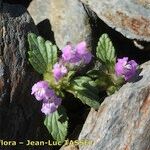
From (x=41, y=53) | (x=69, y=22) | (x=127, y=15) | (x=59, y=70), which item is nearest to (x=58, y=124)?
(x=59, y=70)

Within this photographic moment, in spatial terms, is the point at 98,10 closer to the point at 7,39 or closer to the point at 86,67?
the point at 86,67

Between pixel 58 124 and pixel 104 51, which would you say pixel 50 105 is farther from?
pixel 104 51

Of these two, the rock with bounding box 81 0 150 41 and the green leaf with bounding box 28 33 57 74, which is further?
the rock with bounding box 81 0 150 41

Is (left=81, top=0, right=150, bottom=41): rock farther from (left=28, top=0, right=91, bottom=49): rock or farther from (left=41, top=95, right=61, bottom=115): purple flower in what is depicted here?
(left=41, top=95, right=61, bottom=115): purple flower

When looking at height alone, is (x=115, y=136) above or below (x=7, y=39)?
below

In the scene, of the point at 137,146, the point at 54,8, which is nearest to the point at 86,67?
the point at 54,8

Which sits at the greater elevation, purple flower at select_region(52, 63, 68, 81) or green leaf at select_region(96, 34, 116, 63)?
purple flower at select_region(52, 63, 68, 81)

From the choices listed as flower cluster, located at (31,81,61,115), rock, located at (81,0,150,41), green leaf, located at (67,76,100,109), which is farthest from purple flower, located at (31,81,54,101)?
rock, located at (81,0,150,41)
